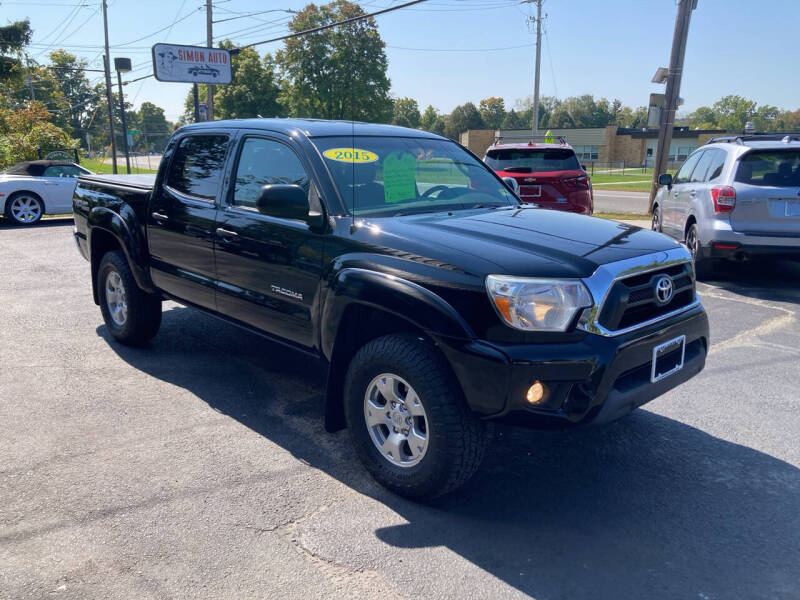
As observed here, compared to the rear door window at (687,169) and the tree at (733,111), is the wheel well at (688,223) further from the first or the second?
the tree at (733,111)

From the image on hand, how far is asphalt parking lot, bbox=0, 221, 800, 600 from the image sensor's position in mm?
2621

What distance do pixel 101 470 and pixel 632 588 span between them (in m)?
2.65

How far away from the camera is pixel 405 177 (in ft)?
13.2

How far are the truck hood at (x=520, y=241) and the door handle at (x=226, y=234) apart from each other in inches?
44.3

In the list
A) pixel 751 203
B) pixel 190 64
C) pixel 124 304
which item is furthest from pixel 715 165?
pixel 190 64

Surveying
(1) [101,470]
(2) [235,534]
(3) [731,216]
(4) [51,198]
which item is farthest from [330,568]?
(4) [51,198]

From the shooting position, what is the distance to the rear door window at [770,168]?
24.9 feet

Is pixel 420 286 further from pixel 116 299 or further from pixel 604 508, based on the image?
pixel 116 299

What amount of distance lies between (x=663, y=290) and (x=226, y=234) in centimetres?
261

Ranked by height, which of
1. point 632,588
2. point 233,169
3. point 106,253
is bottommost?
point 632,588

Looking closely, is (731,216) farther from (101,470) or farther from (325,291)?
(101,470)

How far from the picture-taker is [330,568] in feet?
8.82

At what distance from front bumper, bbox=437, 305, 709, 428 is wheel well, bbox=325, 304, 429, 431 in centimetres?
48

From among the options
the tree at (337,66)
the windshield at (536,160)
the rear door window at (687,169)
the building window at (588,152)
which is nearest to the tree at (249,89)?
the tree at (337,66)
